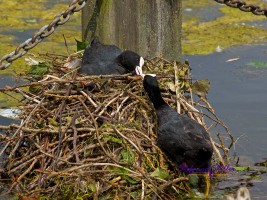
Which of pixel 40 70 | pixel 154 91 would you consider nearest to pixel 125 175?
pixel 154 91

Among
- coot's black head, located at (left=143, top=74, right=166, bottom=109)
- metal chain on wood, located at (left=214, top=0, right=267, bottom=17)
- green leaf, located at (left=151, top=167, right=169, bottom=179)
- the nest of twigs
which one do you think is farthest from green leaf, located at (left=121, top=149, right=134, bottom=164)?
metal chain on wood, located at (left=214, top=0, right=267, bottom=17)

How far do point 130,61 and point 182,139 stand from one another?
954 millimetres

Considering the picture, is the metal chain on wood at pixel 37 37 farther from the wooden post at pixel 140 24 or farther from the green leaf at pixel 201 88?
the green leaf at pixel 201 88

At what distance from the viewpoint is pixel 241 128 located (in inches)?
273

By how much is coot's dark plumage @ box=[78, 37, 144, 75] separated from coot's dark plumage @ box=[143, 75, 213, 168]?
0.53 metres

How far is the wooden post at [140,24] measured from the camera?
6641 mm

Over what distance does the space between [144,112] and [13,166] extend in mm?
954

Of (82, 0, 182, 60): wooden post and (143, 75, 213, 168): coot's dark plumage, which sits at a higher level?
Answer: (82, 0, 182, 60): wooden post

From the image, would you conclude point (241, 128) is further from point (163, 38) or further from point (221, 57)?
point (221, 57)

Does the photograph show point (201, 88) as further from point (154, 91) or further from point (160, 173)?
point (160, 173)

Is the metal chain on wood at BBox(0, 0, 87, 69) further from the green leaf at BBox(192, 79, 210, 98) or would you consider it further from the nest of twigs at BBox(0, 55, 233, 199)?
the green leaf at BBox(192, 79, 210, 98)

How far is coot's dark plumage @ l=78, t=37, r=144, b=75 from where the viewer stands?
20.1ft

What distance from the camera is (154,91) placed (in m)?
5.65

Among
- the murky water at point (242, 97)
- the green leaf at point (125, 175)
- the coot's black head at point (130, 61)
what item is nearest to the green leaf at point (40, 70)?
the coot's black head at point (130, 61)
